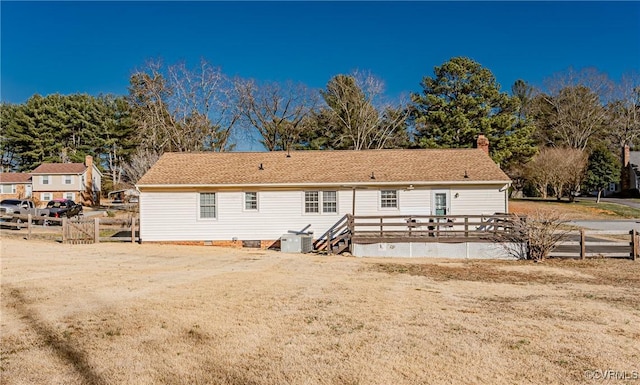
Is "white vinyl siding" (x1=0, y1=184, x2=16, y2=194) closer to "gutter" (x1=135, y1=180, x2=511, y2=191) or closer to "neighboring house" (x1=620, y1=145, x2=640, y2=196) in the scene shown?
"gutter" (x1=135, y1=180, x2=511, y2=191)

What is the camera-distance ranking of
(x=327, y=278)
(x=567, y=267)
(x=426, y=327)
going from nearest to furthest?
(x=426, y=327), (x=327, y=278), (x=567, y=267)

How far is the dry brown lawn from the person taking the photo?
503 cm

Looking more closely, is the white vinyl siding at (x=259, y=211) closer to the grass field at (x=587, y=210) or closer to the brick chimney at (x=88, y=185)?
the grass field at (x=587, y=210)

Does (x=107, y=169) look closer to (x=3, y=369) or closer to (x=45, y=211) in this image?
(x=45, y=211)

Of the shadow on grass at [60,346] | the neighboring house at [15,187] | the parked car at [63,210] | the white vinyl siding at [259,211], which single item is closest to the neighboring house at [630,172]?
the white vinyl siding at [259,211]

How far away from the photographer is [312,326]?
6.79 m

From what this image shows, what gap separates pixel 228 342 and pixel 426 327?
3019 mm

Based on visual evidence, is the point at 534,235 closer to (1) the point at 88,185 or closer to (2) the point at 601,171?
(2) the point at 601,171

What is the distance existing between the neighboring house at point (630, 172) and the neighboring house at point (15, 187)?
69599 millimetres

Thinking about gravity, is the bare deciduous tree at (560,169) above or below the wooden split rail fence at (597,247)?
above

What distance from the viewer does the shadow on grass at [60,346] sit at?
4.96 metres

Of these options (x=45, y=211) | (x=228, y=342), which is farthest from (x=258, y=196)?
(x=45, y=211)

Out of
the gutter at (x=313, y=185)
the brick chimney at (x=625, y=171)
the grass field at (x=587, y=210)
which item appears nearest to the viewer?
the gutter at (x=313, y=185)

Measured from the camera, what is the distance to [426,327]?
6.71 meters
